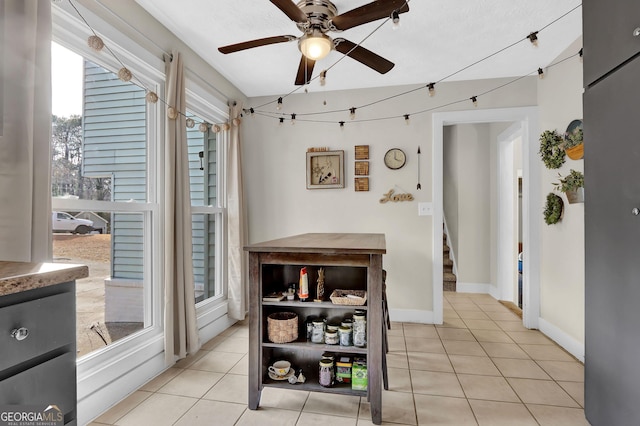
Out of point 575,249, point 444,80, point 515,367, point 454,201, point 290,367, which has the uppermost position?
point 444,80

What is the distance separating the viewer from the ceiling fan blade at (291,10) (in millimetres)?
1553

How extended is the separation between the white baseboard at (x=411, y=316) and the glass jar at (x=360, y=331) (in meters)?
1.81

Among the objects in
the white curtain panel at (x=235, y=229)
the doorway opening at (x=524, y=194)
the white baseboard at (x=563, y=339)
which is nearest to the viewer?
the white baseboard at (x=563, y=339)

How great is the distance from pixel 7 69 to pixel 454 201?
4.86m

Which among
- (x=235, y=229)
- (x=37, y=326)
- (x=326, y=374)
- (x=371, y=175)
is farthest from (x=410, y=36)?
(x=37, y=326)

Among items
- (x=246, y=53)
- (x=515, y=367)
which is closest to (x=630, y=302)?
(x=515, y=367)

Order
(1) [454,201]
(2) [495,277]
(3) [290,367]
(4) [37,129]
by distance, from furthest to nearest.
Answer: (1) [454,201]
(2) [495,277]
(3) [290,367]
(4) [37,129]

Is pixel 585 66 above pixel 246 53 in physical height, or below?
below

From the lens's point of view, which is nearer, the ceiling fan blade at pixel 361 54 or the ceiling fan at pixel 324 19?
the ceiling fan at pixel 324 19

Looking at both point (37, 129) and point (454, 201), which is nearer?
point (37, 129)

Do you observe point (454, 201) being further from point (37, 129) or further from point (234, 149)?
point (37, 129)

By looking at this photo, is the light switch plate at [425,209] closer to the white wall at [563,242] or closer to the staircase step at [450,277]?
the white wall at [563,242]

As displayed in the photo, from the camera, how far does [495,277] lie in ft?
Answer: 14.4

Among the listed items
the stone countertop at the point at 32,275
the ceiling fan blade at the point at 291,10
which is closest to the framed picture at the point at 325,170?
the ceiling fan blade at the point at 291,10
